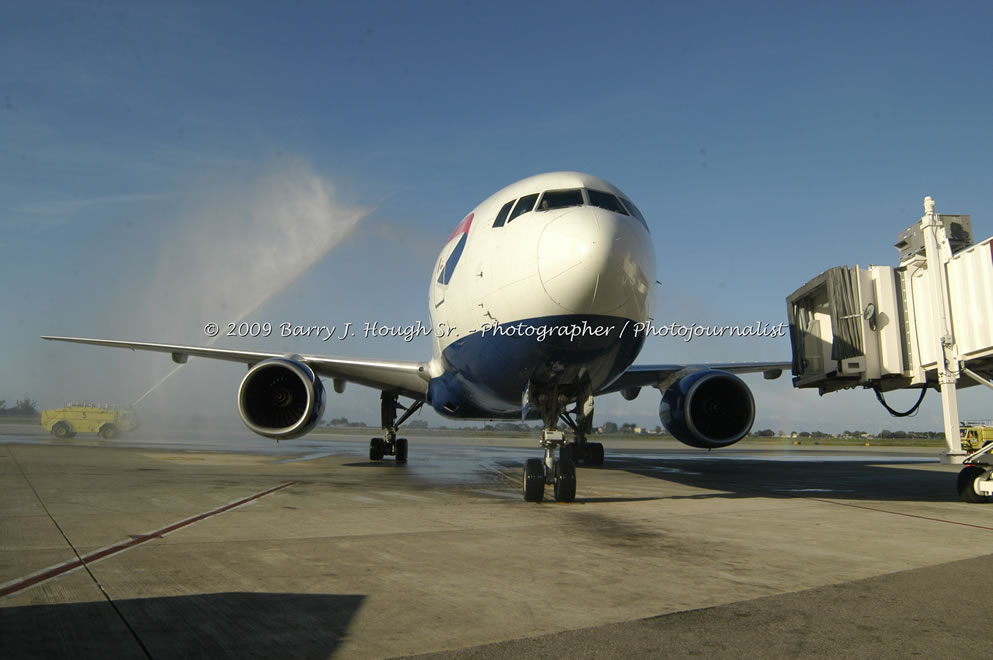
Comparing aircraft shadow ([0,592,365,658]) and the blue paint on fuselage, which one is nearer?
aircraft shadow ([0,592,365,658])

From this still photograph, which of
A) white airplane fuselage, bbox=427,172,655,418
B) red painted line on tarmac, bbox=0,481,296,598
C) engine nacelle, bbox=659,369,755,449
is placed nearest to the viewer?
red painted line on tarmac, bbox=0,481,296,598

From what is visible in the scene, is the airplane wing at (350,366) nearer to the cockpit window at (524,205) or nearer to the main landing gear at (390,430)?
the main landing gear at (390,430)

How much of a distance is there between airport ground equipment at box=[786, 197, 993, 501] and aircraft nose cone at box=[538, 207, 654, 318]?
4977 mm

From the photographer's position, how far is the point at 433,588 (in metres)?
3.80

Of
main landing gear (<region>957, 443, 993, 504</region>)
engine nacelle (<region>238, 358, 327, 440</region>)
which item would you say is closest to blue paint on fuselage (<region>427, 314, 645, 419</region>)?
engine nacelle (<region>238, 358, 327, 440</region>)

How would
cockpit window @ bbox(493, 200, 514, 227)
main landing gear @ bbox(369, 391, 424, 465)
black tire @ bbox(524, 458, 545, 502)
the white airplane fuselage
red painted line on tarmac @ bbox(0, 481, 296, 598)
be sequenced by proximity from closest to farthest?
1. red painted line on tarmac @ bbox(0, 481, 296, 598)
2. the white airplane fuselage
3. black tire @ bbox(524, 458, 545, 502)
4. cockpit window @ bbox(493, 200, 514, 227)
5. main landing gear @ bbox(369, 391, 424, 465)

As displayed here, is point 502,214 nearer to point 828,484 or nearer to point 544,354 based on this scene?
point 544,354

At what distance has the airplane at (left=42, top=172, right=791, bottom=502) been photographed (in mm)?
7191

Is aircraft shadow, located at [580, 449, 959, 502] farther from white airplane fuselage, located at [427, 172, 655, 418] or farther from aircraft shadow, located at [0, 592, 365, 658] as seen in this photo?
aircraft shadow, located at [0, 592, 365, 658]

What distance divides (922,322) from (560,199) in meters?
6.27

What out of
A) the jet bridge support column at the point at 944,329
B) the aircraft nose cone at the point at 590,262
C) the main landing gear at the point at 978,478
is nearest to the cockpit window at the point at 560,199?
the aircraft nose cone at the point at 590,262

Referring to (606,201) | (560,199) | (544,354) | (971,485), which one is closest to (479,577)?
(544,354)

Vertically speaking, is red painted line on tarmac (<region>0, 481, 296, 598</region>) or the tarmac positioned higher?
red painted line on tarmac (<region>0, 481, 296, 598</region>)

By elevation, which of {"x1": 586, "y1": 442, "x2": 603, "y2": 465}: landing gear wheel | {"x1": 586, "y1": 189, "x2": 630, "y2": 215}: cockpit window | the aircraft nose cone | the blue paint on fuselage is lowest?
{"x1": 586, "y1": 442, "x2": 603, "y2": 465}: landing gear wheel
